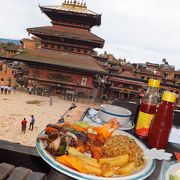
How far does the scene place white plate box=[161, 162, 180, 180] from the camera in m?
1.04

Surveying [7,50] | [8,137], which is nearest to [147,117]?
[8,137]

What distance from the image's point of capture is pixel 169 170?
3.60ft

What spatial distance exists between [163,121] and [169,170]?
14.6 inches

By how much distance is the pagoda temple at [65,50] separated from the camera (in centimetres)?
1891

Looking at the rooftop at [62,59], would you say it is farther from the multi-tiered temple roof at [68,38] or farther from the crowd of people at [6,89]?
the crowd of people at [6,89]

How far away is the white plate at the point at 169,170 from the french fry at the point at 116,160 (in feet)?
0.57

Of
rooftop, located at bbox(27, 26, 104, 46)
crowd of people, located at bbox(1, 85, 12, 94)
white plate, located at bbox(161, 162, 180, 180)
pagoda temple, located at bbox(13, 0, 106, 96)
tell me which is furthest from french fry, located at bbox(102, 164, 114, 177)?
crowd of people, located at bbox(1, 85, 12, 94)

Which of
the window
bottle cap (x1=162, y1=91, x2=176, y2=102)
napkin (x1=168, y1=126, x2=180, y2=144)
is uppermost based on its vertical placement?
bottle cap (x1=162, y1=91, x2=176, y2=102)

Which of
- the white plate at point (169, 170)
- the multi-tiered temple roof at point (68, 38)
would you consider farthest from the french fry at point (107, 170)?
the multi-tiered temple roof at point (68, 38)

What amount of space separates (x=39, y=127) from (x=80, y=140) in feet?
41.9

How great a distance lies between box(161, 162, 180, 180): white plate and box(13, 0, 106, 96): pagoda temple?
1741cm

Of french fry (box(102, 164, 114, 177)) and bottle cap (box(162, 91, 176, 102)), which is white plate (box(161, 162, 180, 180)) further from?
bottle cap (box(162, 91, 176, 102))

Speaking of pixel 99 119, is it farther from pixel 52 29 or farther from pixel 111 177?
pixel 52 29

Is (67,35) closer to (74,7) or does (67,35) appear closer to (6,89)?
(74,7)
